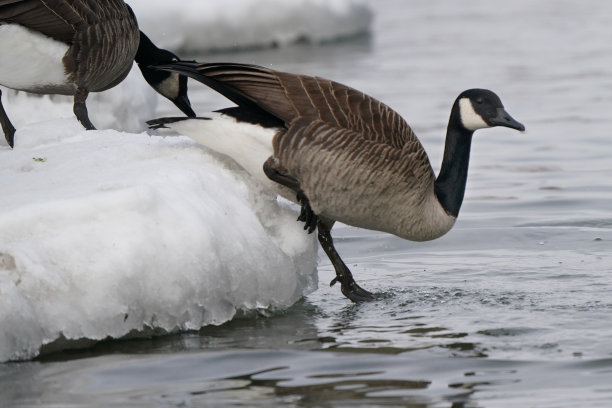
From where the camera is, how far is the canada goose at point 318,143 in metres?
6.53

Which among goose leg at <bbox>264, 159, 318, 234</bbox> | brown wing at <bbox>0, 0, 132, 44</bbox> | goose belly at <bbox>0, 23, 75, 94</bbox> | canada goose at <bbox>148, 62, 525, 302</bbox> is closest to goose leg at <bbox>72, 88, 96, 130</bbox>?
goose belly at <bbox>0, 23, 75, 94</bbox>

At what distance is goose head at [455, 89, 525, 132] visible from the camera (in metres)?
7.04

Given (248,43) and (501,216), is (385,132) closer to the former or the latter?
(501,216)

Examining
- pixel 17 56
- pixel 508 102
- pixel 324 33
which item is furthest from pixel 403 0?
pixel 17 56

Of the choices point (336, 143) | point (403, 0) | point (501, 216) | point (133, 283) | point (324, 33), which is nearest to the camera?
point (133, 283)

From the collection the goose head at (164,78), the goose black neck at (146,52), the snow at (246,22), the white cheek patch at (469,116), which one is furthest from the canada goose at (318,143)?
the snow at (246,22)

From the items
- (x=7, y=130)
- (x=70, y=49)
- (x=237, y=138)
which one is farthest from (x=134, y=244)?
(x=70, y=49)

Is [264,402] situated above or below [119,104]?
below

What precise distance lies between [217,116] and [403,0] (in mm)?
24633

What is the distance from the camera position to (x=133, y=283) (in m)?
5.49

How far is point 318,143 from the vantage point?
6.57 metres

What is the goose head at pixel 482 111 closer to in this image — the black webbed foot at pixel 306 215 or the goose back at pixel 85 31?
the black webbed foot at pixel 306 215

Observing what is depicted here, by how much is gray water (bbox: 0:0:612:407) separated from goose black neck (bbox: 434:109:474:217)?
0.57 meters

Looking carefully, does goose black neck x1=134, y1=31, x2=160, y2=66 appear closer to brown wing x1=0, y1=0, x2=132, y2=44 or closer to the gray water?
brown wing x1=0, y1=0, x2=132, y2=44
